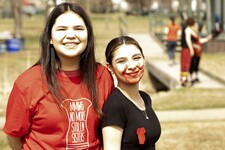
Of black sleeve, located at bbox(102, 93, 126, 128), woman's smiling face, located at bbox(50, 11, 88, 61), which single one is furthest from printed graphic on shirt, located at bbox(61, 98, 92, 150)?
woman's smiling face, located at bbox(50, 11, 88, 61)

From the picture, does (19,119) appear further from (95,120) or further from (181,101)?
(181,101)

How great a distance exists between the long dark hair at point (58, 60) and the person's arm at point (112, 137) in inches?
3.8

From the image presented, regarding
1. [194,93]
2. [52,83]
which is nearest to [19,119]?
[52,83]

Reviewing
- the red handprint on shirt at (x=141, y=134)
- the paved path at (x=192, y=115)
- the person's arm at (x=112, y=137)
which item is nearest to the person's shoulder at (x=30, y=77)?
the person's arm at (x=112, y=137)

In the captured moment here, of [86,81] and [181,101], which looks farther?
[181,101]

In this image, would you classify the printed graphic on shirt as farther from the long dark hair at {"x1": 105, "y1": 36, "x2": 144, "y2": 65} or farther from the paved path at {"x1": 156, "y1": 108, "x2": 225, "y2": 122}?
the paved path at {"x1": 156, "y1": 108, "x2": 225, "y2": 122}

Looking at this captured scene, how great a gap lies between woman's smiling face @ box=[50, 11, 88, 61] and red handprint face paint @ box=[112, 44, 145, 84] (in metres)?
0.19

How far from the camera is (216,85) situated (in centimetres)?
1287

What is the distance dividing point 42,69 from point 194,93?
883cm

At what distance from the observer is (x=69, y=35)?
2.78 meters

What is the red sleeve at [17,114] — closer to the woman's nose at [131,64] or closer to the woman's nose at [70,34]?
the woman's nose at [70,34]

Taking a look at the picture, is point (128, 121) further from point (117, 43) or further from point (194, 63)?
point (194, 63)

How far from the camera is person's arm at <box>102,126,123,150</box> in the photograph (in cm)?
275

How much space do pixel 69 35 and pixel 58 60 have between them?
0.18m
